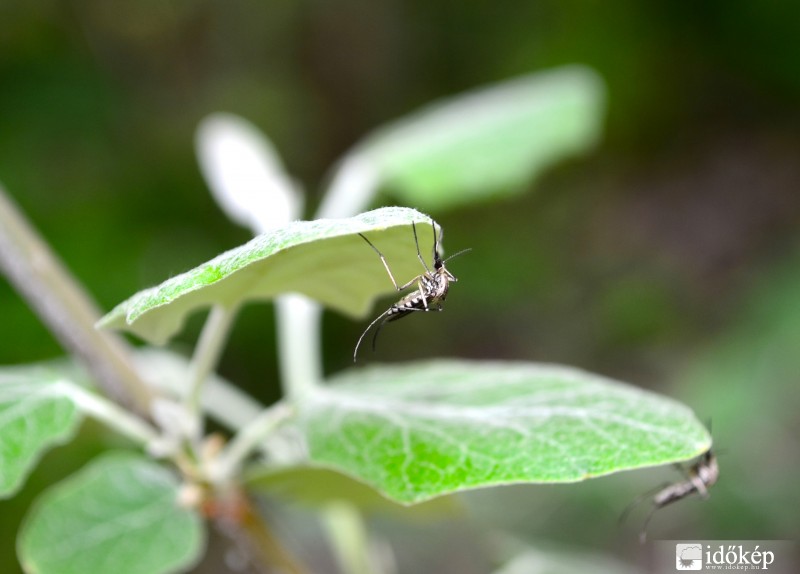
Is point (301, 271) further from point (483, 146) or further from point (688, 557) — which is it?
point (483, 146)

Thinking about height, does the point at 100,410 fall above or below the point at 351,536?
above

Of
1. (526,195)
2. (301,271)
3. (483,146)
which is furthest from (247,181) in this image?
(526,195)

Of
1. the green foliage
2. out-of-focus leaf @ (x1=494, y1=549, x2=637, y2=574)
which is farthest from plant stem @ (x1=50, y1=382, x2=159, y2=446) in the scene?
out-of-focus leaf @ (x1=494, y1=549, x2=637, y2=574)

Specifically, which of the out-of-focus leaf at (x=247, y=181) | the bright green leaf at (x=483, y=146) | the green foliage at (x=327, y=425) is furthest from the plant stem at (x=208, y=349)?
the bright green leaf at (x=483, y=146)

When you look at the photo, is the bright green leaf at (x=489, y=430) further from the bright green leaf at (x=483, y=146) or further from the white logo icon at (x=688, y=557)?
the bright green leaf at (x=483, y=146)

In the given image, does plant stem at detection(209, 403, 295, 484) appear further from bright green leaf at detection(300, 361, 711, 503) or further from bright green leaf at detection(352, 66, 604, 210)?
bright green leaf at detection(352, 66, 604, 210)

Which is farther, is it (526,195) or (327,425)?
(526,195)

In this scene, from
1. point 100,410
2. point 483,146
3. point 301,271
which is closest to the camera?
point 301,271

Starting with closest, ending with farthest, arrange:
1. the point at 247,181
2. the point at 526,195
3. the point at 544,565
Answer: the point at 544,565
the point at 247,181
the point at 526,195
